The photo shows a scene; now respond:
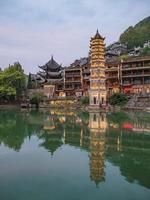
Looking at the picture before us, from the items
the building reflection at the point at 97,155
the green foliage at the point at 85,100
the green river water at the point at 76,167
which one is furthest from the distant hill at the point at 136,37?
the green river water at the point at 76,167

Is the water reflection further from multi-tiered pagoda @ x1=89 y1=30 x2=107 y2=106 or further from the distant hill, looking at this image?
the distant hill

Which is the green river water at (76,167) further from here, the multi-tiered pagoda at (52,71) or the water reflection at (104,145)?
the multi-tiered pagoda at (52,71)

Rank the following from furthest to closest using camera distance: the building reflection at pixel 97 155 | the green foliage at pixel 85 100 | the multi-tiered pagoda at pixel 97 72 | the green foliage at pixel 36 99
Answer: the green foliage at pixel 36 99, the green foliage at pixel 85 100, the multi-tiered pagoda at pixel 97 72, the building reflection at pixel 97 155

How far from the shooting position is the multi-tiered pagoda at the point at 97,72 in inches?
2308

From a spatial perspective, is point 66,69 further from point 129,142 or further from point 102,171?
point 102,171

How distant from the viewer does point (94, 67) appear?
195 feet

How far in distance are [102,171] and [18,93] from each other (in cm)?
5917

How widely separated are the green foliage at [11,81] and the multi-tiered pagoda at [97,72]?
1691cm

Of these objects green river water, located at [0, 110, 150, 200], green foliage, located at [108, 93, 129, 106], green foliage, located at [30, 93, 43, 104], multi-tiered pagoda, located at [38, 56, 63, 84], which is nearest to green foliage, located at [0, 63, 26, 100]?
green foliage, located at [30, 93, 43, 104]

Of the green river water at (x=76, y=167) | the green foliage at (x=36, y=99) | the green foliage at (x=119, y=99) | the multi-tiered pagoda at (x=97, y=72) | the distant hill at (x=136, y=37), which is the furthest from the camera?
the distant hill at (x=136, y=37)

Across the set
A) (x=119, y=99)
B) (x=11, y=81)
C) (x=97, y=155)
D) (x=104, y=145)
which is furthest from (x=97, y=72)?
(x=97, y=155)

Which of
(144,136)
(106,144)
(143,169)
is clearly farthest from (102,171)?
(144,136)

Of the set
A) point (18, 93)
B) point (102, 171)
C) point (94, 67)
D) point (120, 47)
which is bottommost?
point (102, 171)

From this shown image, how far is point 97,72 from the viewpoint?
5912 cm
